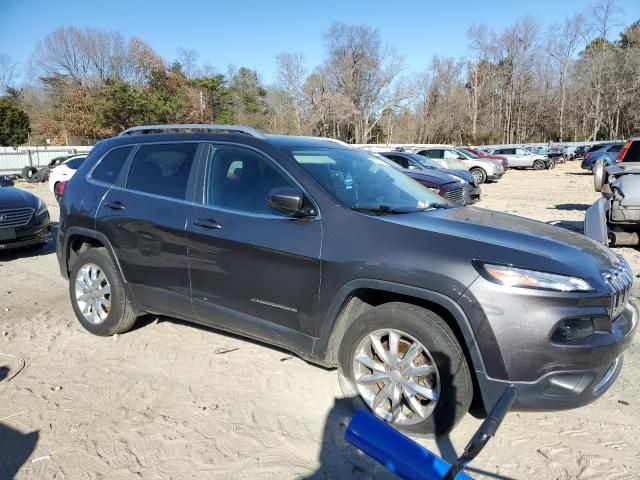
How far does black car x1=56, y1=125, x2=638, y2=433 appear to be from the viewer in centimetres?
252

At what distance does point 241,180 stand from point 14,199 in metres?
5.45

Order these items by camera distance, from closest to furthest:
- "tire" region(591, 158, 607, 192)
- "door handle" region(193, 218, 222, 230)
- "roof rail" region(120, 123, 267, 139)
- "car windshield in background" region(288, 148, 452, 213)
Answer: "car windshield in background" region(288, 148, 452, 213)
"door handle" region(193, 218, 222, 230)
"roof rail" region(120, 123, 267, 139)
"tire" region(591, 158, 607, 192)

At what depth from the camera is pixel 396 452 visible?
1428 millimetres

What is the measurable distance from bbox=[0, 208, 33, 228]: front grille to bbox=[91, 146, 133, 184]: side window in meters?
3.45

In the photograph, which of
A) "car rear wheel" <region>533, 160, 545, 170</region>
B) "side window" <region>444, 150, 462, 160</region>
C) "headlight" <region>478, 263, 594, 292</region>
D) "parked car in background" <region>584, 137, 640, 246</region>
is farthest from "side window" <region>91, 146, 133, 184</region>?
"car rear wheel" <region>533, 160, 545, 170</region>

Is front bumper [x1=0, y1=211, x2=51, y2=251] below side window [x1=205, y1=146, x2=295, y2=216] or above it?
below

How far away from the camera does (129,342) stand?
14.2ft

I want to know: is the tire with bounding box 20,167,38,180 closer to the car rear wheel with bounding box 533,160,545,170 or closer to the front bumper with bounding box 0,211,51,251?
the front bumper with bounding box 0,211,51,251

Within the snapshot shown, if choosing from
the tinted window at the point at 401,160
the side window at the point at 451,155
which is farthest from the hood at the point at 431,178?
the side window at the point at 451,155

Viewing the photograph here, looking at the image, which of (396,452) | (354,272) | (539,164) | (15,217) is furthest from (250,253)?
(539,164)

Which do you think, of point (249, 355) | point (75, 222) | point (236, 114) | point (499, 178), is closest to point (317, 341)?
point (249, 355)

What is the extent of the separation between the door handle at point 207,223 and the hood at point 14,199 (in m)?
5.03

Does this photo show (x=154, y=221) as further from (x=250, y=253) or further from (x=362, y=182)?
(x=362, y=182)

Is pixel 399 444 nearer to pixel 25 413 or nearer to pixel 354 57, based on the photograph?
pixel 25 413
